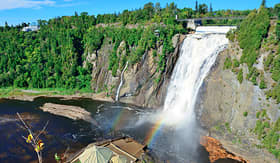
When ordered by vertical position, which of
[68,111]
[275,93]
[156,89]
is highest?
[275,93]

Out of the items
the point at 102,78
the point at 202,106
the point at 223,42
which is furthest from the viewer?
the point at 102,78

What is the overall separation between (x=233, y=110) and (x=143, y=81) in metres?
20.8

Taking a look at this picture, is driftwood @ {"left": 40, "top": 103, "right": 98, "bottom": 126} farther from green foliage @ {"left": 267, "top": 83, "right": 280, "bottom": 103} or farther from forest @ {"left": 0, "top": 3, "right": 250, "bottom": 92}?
green foliage @ {"left": 267, "top": 83, "right": 280, "bottom": 103}

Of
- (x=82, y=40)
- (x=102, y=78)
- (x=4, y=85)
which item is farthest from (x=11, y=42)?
(x=102, y=78)

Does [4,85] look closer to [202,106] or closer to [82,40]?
[82,40]

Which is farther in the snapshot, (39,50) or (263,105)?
(39,50)

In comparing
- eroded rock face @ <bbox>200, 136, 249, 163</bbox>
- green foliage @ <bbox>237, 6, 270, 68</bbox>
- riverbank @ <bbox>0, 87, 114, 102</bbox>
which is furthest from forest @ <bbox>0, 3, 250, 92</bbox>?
eroded rock face @ <bbox>200, 136, 249, 163</bbox>

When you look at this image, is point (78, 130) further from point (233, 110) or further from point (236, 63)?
point (236, 63)

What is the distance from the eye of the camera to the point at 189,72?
4025cm

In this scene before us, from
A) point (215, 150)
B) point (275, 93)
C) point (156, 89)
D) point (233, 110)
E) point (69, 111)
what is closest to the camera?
point (275, 93)

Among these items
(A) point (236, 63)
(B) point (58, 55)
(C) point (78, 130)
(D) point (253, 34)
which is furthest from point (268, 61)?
(B) point (58, 55)

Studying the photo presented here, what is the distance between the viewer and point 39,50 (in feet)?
218

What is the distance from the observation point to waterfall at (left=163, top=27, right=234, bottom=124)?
37.6 metres

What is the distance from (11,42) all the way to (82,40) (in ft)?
76.6
